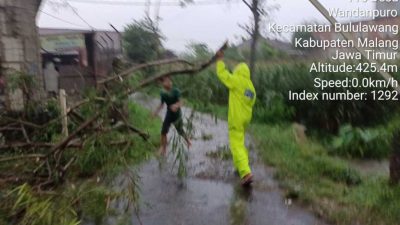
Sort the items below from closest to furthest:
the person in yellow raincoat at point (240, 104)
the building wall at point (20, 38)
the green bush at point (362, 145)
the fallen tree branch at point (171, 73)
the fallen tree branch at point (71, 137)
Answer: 1. the fallen tree branch at point (71, 137)
2. the fallen tree branch at point (171, 73)
3. the person in yellow raincoat at point (240, 104)
4. the building wall at point (20, 38)
5. the green bush at point (362, 145)

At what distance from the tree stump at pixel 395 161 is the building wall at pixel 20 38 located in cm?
497

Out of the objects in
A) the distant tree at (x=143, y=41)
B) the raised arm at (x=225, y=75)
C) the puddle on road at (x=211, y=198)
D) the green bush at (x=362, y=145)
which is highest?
the distant tree at (x=143, y=41)

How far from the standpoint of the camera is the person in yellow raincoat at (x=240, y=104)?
6.26m

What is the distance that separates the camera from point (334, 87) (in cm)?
1125

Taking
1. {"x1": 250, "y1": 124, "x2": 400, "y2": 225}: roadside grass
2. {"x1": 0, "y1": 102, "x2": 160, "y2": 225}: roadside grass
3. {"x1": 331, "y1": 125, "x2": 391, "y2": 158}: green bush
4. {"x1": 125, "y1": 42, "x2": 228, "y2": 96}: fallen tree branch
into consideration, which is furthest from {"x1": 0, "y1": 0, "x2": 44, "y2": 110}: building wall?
{"x1": 331, "y1": 125, "x2": 391, "y2": 158}: green bush

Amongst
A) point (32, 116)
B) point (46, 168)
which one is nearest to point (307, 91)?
point (32, 116)

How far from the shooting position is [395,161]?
6164 millimetres

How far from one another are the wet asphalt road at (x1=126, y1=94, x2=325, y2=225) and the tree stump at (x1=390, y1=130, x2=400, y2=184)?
1446 millimetres

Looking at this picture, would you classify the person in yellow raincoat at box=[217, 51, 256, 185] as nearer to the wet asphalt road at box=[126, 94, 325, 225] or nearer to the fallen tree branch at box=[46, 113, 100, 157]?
the wet asphalt road at box=[126, 94, 325, 225]

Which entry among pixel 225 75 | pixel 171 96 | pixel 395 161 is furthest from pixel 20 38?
pixel 395 161

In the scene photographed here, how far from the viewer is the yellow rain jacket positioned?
626cm

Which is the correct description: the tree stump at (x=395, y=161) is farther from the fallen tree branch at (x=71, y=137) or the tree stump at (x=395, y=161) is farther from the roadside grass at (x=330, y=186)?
the fallen tree branch at (x=71, y=137)

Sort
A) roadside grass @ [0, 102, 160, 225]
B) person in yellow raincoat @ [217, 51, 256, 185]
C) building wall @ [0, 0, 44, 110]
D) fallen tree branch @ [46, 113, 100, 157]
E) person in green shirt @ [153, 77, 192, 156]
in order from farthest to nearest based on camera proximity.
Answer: building wall @ [0, 0, 44, 110] < person in green shirt @ [153, 77, 192, 156] < person in yellow raincoat @ [217, 51, 256, 185] < fallen tree branch @ [46, 113, 100, 157] < roadside grass @ [0, 102, 160, 225]

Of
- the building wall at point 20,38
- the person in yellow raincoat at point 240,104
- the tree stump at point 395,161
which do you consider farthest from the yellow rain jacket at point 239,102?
the building wall at point 20,38
